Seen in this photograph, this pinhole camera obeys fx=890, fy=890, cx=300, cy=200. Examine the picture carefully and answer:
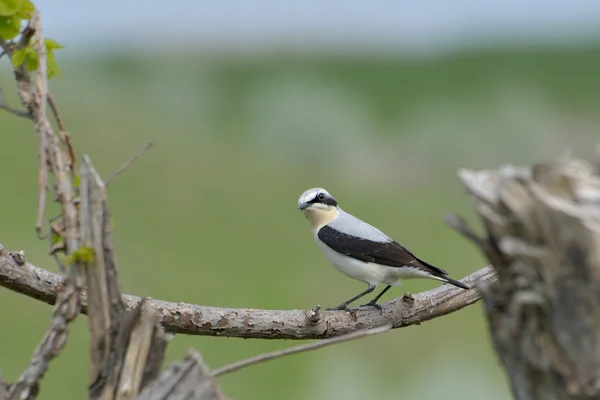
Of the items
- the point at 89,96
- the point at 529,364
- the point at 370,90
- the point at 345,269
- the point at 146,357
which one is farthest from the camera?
the point at 370,90

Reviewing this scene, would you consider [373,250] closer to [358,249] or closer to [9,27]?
[358,249]

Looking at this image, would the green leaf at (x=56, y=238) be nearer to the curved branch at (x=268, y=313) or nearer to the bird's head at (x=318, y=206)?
the curved branch at (x=268, y=313)

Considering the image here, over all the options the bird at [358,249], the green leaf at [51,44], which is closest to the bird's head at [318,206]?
the bird at [358,249]

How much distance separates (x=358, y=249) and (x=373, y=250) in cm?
9

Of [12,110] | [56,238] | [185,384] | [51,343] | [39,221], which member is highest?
[12,110]

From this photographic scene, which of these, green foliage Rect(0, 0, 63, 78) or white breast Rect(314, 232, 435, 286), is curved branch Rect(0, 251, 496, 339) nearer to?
white breast Rect(314, 232, 435, 286)

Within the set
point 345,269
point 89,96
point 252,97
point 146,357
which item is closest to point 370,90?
point 252,97

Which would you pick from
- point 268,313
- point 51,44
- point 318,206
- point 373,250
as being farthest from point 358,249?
point 51,44

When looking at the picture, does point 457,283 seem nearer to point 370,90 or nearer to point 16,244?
point 16,244

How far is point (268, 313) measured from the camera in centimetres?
394

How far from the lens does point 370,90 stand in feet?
93.9

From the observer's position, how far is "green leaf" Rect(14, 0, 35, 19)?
9.22ft

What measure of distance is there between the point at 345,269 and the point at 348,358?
9.28 metres

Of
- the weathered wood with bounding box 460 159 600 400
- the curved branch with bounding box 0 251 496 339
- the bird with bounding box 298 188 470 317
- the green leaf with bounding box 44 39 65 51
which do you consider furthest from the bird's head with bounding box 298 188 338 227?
the weathered wood with bounding box 460 159 600 400
